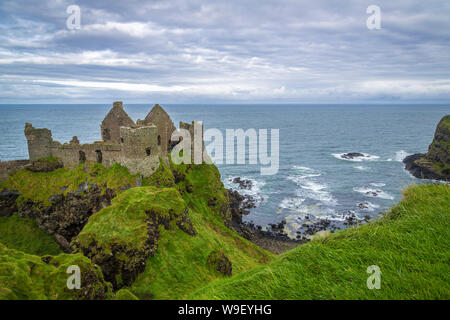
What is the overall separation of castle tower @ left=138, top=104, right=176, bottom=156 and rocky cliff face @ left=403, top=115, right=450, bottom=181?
80.1 metres

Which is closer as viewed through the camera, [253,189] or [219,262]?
[219,262]

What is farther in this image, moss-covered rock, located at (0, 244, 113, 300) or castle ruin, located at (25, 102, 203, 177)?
castle ruin, located at (25, 102, 203, 177)

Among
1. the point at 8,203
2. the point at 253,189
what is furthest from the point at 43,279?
the point at 253,189

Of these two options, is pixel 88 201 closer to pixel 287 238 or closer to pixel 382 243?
pixel 382 243

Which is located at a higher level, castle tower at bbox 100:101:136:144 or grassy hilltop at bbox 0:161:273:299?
castle tower at bbox 100:101:136:144

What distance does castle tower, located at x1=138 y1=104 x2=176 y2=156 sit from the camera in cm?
3742

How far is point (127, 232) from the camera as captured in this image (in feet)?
63.0

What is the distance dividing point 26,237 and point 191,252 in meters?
20.3

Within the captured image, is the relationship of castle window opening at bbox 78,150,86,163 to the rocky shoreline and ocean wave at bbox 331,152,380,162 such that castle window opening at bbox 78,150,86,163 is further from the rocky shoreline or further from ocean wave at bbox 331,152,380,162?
ocean wave at bbox 331,152,380,162

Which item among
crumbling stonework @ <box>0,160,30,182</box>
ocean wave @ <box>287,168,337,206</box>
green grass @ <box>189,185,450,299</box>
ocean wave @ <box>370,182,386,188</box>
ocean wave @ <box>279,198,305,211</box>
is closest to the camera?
green grass @ <box>189,185,450,299</box>

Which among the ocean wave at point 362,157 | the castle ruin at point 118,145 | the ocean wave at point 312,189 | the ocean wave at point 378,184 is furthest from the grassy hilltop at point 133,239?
the ocean wave at point 362,157

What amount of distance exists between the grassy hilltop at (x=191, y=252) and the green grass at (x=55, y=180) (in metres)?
0.13

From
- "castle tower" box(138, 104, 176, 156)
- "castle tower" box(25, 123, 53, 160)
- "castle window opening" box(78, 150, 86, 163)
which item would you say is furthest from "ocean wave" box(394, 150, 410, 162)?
"castle tower" box(25, 123, 53, 160)

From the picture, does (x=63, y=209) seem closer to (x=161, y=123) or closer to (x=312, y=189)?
(x=161, y=123)
